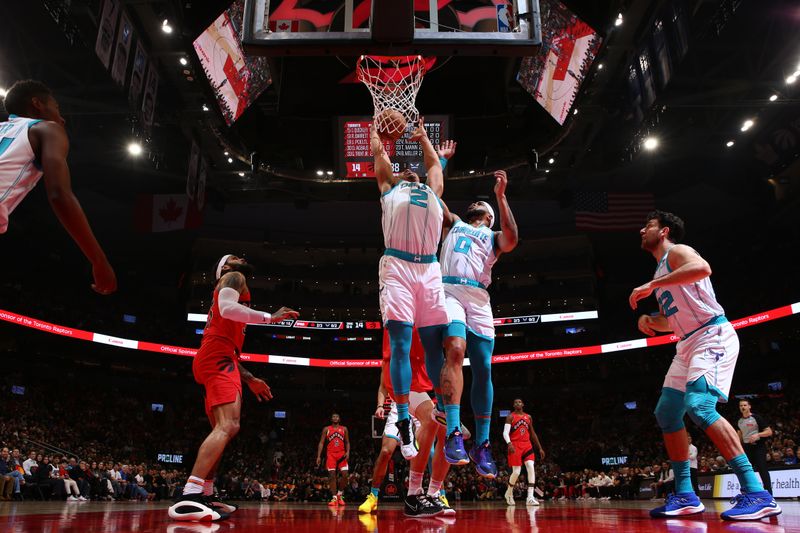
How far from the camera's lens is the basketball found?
5.88m

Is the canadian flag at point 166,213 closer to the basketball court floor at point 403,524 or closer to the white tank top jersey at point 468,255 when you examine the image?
the basketball court floor at point 403,524

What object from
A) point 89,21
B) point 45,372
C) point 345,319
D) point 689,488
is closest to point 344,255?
point 345,319

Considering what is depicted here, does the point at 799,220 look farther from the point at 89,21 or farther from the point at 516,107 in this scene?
the point at 89,21

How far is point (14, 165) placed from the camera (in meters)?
2.77

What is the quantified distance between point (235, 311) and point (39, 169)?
7.24ft

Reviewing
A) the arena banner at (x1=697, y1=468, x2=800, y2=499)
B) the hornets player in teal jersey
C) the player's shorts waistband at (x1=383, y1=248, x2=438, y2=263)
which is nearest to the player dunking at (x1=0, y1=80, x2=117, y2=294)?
the player's shorts waistband at (x1=383, y1=248, x2=438, y2=263)

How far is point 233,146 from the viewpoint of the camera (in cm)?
1931

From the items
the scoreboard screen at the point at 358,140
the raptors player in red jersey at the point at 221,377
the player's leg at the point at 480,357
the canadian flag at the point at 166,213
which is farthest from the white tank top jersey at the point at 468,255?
the canadian flag at the point at 166,213

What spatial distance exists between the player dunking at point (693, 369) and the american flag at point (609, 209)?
1671 cm

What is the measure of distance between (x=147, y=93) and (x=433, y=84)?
7.24 m

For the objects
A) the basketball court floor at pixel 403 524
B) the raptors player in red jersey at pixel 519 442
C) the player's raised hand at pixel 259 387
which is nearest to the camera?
the basketball court floor at pixel 403 524

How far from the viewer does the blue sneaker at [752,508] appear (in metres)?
4.19

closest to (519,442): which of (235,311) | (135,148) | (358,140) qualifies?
(358,140)

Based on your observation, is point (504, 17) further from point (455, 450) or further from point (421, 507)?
point (421, 507)
